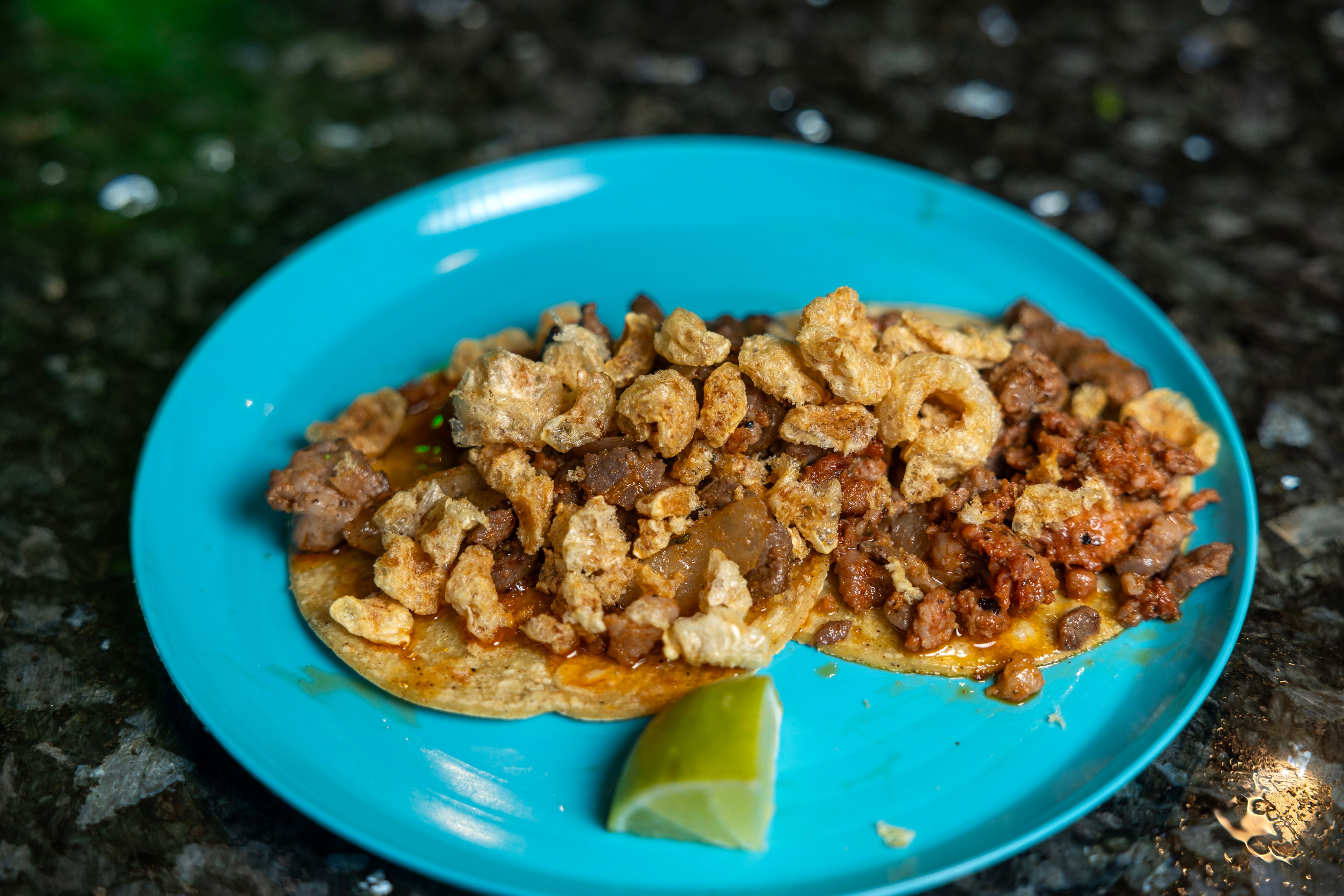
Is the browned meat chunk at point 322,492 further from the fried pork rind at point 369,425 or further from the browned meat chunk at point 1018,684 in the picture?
the browned meat chunk at point 1018,684

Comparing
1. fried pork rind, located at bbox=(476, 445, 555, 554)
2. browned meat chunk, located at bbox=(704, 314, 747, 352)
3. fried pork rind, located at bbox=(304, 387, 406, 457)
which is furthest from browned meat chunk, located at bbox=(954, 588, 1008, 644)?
fried pork rind, located at bbox=(304, 387, 406, 457)

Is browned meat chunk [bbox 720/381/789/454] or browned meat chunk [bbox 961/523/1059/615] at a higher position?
browned meat chunk [bbox 720/381/789/454]

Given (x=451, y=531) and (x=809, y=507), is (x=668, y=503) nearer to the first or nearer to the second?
(x=809, y=507)

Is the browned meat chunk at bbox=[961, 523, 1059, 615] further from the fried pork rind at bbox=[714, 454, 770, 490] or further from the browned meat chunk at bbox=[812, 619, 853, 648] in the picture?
the fried pork rind at bbox=[714, 454, 770, 490]

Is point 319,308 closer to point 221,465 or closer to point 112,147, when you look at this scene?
point 221,465

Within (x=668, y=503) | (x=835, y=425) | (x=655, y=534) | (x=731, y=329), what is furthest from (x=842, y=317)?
(x=655, y=534)

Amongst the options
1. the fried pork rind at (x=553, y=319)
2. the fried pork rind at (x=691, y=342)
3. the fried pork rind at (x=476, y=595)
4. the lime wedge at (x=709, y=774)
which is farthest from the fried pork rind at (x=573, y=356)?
the lime wedge at (x=709, y=774)

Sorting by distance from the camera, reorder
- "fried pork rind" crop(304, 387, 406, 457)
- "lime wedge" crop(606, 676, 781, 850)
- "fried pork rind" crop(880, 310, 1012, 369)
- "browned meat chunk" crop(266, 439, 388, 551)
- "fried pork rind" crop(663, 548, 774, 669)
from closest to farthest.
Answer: "lime wedge" crop(606, 676, 781, 850), "fried pork rind" crop(663, 548, 774, 669), "browned meat chunk" crop(266, 439, 388, 551), "fried pork rind" crop(880, 310, 1012, 369), "fried pork rind" crop(304, 387, 406, 457)
